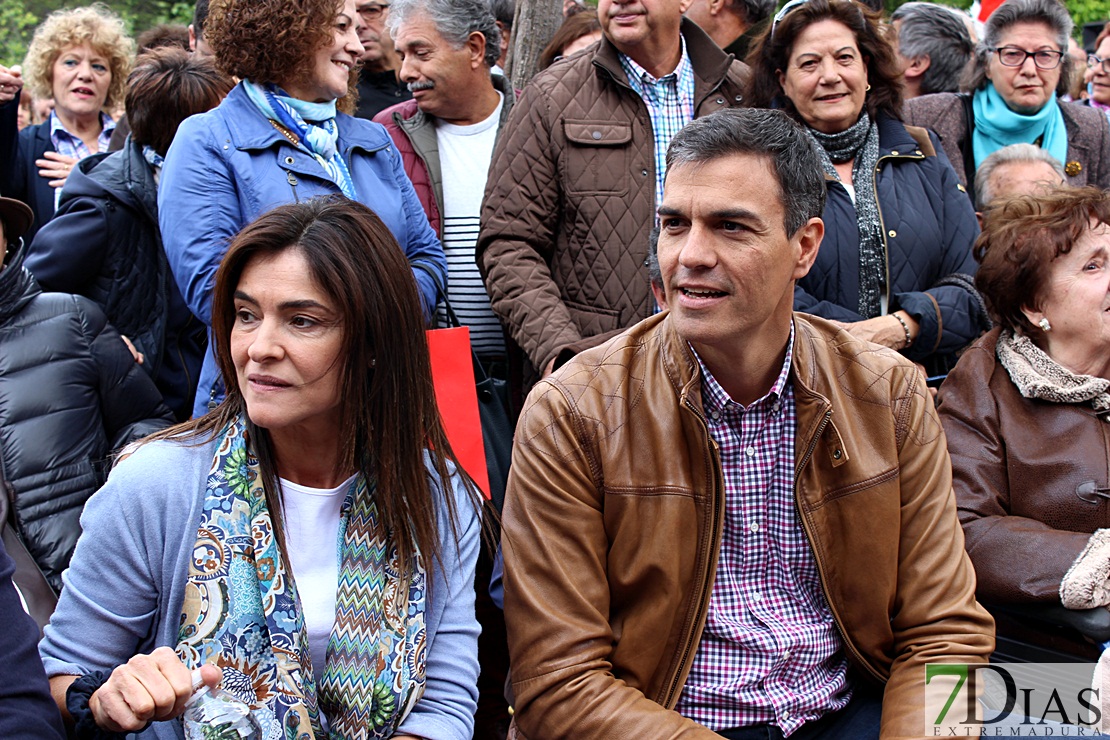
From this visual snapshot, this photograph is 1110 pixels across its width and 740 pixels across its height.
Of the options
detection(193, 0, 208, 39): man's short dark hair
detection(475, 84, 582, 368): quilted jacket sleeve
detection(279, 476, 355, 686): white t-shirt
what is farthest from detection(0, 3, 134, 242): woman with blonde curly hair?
detection(279, 476, 355, 686): white t-shirt

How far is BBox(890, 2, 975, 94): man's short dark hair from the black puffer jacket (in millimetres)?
4579

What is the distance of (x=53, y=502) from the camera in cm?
318

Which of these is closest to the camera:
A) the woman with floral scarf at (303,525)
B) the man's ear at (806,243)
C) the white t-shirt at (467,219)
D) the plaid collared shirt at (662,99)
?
the woman with floral scarf at (303,525)

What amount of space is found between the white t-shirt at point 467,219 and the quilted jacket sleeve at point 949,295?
5.11 ft

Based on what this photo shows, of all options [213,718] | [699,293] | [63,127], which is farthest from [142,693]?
[63,127]

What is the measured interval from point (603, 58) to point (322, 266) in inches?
76.5

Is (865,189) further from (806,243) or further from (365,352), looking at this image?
(365,352)

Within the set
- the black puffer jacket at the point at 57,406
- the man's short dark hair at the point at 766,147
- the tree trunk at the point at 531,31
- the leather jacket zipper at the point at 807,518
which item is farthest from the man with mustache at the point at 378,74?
the leather jacket zipper at the point at 807,518

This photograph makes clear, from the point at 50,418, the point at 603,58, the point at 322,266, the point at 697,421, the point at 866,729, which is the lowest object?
the point at 866,729

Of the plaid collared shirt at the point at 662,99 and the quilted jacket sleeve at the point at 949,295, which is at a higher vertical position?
the plaid collared shirt at the point at 662,99

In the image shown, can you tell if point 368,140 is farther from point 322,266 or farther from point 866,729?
point 866,729

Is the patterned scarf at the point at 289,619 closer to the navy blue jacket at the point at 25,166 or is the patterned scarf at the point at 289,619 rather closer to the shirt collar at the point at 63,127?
the navy blue jacket at the point at 25,166

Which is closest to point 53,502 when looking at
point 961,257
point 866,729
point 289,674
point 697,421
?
point 289,674

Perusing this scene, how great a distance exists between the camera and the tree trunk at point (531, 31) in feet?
19.5
